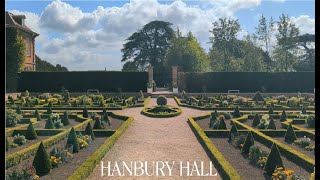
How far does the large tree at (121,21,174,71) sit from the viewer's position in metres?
59.2

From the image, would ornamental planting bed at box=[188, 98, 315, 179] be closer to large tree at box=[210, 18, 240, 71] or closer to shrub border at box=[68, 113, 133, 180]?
shrub border at box=[68, 113, 133, 180]

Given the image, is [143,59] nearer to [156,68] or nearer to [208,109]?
[156,68]

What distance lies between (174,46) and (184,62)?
3367 mm

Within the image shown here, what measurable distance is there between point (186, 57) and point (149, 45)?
11352mm

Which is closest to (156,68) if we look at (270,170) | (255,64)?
(255,64)

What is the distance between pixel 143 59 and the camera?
196 feet

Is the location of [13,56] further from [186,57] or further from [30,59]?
[186,57]

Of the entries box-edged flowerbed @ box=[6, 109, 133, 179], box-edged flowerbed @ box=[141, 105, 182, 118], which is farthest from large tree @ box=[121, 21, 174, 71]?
box-edged flowerbed @ box=[6, 109, 133, 179]

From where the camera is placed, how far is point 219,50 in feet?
191

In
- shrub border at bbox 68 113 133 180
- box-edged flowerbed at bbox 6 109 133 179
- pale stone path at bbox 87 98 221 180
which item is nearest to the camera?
shrub border at bbox 68 113 133 180

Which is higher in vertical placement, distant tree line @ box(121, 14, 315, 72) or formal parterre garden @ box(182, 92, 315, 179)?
distant tree line @ box(121, 14, 315, 72)

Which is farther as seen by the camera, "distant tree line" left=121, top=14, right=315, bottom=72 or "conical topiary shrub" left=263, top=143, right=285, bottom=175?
"distant tree line" left=121, top=14, right=315, bottom=72

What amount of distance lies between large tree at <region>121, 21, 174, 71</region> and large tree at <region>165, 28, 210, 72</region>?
20.2ft

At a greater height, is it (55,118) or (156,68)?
(156,68)
